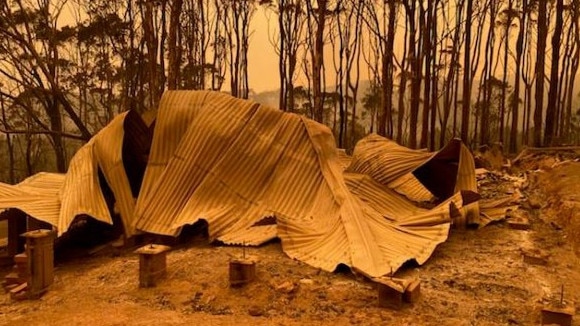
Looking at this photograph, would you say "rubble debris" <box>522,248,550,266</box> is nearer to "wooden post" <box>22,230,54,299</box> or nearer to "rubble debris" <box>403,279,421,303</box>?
"rubble debris" <box>403,279,421,303</box>

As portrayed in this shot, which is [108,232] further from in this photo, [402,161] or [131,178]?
[402,161]

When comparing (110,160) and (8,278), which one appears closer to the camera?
(8,278)

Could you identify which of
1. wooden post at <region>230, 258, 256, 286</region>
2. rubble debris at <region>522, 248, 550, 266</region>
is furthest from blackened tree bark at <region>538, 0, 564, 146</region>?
wooden post at <region>230, 258, 256, 286</region>

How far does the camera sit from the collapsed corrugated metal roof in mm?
6938

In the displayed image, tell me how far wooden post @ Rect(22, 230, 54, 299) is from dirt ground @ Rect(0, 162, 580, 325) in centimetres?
18

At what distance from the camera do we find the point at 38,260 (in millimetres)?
6016

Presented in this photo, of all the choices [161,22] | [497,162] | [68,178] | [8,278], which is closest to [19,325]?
[8,278]

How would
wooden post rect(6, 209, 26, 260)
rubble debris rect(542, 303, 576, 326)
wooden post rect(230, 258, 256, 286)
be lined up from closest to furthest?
rubble debris rect(542, 303, 576, 326)
wooden post rect(230, 258, 256, 286)
wooden post rect(6, 209, 26, 260)

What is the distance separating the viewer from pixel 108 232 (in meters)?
9.23

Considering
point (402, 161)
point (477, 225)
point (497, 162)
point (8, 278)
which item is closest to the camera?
point (8, 278)

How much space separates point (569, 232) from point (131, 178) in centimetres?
677

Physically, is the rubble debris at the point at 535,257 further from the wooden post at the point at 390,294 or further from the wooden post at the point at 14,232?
the wooden post at the point at 14,232

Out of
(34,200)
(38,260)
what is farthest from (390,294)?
(34,200)

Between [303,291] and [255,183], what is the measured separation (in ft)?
9.61
